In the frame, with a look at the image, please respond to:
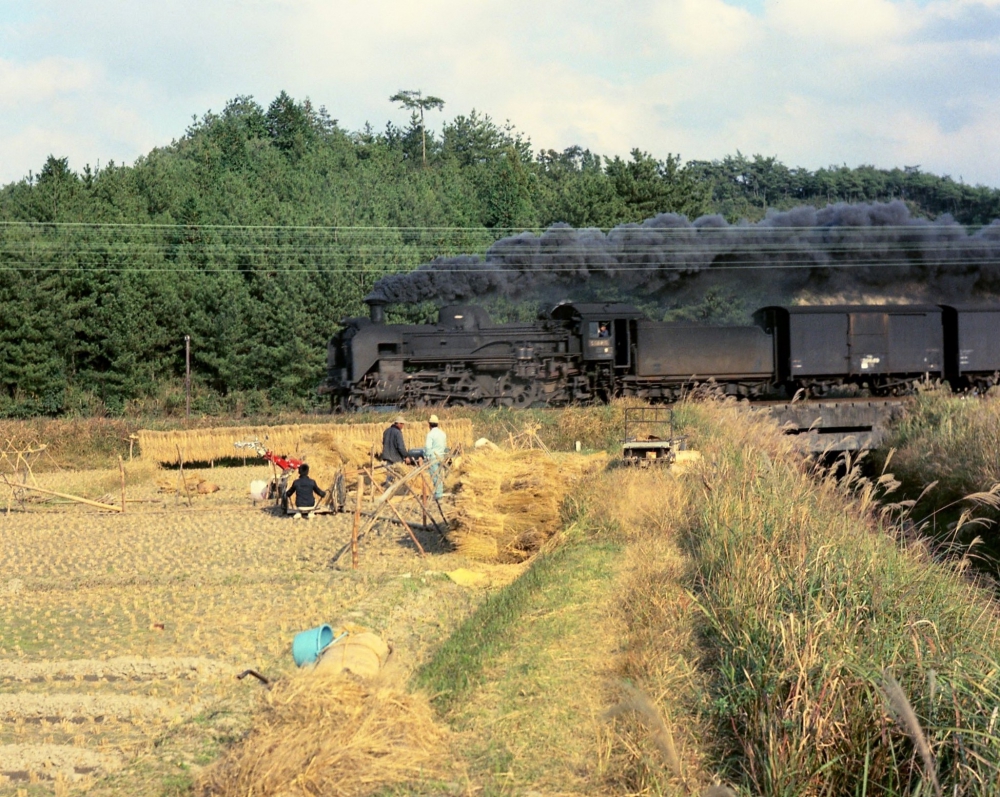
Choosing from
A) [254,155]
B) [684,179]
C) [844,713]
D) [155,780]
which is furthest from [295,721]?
[254,155]

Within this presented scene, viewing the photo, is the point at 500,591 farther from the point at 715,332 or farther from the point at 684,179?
the point at 684,179

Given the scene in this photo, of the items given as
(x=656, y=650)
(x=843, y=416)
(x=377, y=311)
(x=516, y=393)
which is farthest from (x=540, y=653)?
(x=377, y=311)

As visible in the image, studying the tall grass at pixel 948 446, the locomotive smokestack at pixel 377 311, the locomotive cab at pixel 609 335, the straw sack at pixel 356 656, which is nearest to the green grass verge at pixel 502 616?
the straw sack at pixel 356 656

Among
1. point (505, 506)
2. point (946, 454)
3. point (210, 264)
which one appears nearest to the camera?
point (505, 506)

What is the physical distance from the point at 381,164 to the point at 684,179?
2820 cm

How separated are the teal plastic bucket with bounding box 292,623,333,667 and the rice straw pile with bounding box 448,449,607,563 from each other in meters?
4.87

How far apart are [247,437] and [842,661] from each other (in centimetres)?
1972

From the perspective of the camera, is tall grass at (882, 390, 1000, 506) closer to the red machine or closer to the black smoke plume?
the red machine

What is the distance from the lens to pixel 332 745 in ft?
17.0

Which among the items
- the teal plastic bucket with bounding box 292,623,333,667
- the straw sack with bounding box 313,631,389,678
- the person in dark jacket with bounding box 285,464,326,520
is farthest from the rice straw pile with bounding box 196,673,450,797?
the person in dark jacket with bounding box 285,464,326,520

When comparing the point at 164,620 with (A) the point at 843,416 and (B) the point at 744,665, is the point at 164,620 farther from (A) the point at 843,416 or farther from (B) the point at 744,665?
(A) the point at 843,416

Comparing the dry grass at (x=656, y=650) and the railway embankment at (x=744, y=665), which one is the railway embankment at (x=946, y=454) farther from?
the railway embankment at (x=744, y=665)

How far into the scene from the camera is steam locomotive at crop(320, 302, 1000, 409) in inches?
1133

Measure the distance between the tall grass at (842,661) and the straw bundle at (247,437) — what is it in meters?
14.5
